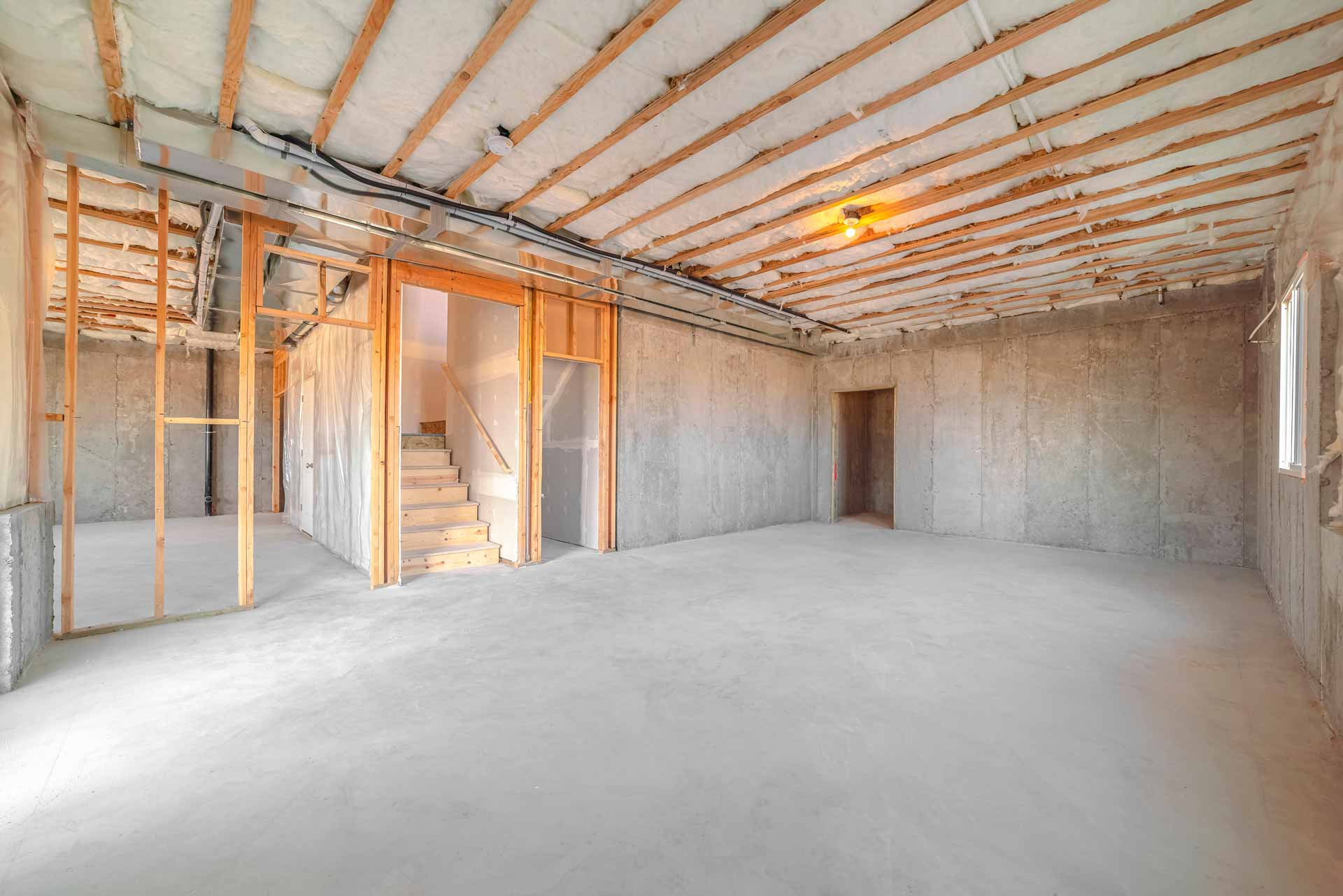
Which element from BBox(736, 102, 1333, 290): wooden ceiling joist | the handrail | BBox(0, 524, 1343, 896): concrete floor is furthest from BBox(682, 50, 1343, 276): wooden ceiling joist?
BBox(0, 524, 1343, 896): concrete floor

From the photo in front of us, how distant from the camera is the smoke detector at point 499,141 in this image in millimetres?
2910

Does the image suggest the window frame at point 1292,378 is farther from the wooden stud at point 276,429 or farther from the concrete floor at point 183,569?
the wooden stud at point 276,429

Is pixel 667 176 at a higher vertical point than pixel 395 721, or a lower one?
higher

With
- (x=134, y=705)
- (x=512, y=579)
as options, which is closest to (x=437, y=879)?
(x=134, y=705)

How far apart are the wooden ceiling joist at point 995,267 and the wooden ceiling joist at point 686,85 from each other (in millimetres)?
3374

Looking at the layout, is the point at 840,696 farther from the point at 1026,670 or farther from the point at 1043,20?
the point at 1043,20

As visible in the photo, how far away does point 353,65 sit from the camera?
92.7 inches

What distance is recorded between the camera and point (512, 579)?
181 inches

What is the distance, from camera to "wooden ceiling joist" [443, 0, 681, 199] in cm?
213

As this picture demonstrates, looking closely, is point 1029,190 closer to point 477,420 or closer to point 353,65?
point 353,65

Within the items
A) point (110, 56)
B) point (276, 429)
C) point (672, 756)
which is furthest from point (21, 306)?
point (276, 429)

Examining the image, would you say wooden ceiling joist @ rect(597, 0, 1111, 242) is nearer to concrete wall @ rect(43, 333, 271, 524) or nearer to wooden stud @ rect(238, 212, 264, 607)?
wooden stud @ rect(238, 212, 264, 607)

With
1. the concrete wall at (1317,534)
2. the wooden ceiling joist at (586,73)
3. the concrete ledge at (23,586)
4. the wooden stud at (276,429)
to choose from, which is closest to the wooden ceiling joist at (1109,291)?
the concrete wall at (1317,534)

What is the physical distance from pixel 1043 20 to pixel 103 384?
1182 cm
